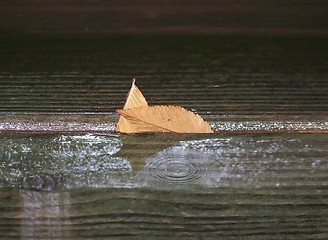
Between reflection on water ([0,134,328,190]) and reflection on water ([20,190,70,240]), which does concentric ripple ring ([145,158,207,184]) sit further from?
reflection on water ([20,190,70,240])

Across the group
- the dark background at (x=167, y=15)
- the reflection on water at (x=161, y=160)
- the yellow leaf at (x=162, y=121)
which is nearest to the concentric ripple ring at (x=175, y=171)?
the reflection on water at (x=161, y=160)

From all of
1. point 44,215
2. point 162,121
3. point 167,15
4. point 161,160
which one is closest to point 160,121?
point 162,121

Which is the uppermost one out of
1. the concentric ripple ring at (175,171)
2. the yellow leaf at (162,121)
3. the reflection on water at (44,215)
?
the yellow leaf at (162,121)

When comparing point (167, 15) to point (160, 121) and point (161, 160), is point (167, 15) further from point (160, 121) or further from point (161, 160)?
point (161, 160)

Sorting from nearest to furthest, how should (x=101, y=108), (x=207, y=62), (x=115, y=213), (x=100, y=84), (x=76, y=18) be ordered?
(x=115, y=213) → (x=101, y=108) → (x=100, y=84) → (x=207, y=62) → (x=76, y=18)

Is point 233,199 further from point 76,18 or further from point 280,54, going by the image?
point 76,18

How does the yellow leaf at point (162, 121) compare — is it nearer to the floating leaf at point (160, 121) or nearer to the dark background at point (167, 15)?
A: the floating leaf at point (160, 121)

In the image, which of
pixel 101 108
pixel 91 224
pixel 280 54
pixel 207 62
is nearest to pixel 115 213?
pixel 91 224
